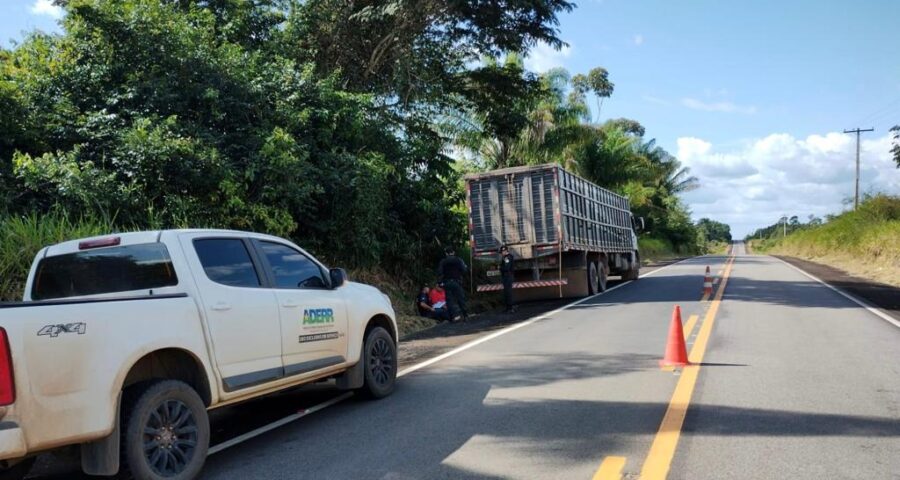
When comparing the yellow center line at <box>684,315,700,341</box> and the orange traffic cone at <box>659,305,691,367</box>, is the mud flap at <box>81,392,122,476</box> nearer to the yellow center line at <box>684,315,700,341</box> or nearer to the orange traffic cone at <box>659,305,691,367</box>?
the orange traffic cone at <box>659,305,691,367</box>

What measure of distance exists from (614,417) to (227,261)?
3.56 m

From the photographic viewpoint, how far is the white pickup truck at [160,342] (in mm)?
3771

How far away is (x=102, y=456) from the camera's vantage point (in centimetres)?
412

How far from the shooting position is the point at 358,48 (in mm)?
19578

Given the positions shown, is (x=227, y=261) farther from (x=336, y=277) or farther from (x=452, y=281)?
(x=452, y=281)

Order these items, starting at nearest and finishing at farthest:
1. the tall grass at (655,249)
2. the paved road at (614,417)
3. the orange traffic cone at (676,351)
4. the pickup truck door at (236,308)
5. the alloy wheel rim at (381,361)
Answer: the paved road at (614,417) < the pickup truck door at (236,308) < the alloy wheel rim at (381,361) < the orange traffic cone at (676,351) < the tall grass at (655,249)

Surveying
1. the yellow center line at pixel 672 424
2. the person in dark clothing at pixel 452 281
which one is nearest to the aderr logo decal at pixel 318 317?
the yellow center line at pixel 672 424

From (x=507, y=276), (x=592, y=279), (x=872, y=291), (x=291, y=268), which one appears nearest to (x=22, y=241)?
(x=291, y=268)

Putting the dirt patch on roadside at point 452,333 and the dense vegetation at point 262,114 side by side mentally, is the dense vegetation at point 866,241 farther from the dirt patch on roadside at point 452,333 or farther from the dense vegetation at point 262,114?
the dense vegetation at point 262,114

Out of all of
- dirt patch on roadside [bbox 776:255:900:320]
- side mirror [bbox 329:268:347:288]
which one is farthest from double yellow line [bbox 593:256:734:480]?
dirt patch on roadside [bbox 776:255:900:320]

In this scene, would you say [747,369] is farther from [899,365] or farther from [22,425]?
[22,425]

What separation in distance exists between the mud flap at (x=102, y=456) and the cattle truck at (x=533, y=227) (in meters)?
13.3

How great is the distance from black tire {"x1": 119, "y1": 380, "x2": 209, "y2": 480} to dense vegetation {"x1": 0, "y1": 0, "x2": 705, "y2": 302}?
549 centimetres

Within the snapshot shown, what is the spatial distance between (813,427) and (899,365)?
11.2 ft
